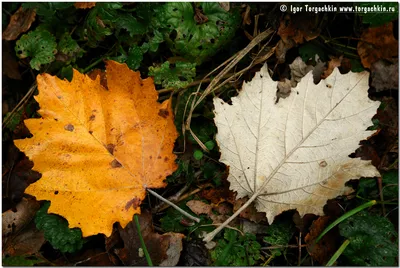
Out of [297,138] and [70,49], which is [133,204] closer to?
[297,138]

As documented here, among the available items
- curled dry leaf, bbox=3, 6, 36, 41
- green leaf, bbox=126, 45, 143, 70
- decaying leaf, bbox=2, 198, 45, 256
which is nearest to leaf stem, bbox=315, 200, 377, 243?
green leaf, bbox=126, 45, 143, 70

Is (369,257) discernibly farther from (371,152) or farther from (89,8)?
(89,8)

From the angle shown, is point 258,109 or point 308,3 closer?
point 258,109

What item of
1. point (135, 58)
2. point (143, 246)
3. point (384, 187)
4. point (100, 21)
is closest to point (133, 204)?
point (143, 246)

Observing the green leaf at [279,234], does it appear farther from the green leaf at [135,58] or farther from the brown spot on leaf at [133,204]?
the green leaf at [135,58]

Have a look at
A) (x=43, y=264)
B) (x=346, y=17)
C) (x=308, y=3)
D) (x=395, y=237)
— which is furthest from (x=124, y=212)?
(x=346, y=17)

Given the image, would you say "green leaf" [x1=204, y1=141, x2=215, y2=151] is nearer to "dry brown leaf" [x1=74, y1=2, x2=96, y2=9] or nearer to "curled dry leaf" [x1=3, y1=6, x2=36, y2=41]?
"dry brown leaf" [x1=74, y1=2, x2=96, y2=9]
